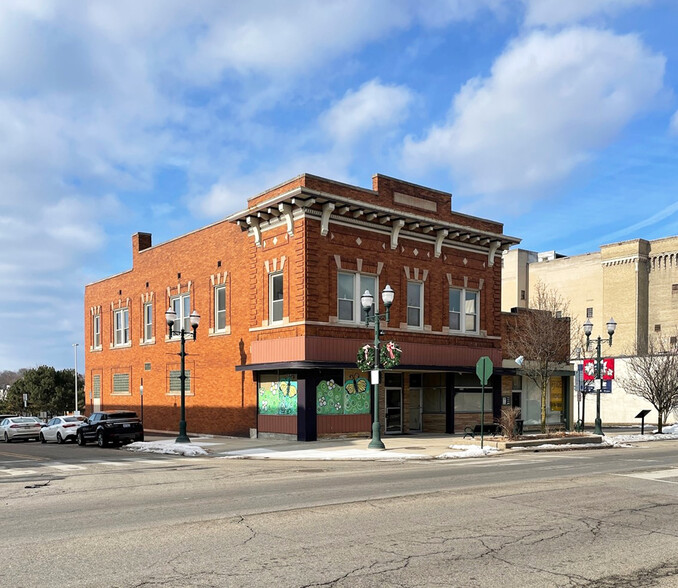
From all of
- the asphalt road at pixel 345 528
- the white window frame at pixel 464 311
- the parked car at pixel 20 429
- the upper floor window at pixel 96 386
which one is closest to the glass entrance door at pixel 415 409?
the white window frame at pixel 464 311

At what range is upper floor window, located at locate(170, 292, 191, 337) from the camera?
3531cm

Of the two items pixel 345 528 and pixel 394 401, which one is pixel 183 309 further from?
pixel 345 528

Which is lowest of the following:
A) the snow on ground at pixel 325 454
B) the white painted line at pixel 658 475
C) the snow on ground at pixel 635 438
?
the snow on ground at pixel 635 438

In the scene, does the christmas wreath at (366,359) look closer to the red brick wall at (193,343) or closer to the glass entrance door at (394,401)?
the glass entrance door at (394,401)

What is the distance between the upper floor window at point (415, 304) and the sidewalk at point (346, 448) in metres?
5.30

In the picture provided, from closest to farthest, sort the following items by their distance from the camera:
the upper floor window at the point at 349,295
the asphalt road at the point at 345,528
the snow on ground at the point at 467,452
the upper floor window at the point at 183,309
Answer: the asphalt road at the point at 345,528 → the snow on ground at the point at 467,452 → the upper floor window at the point at 349,295 → the upper floor window at the point at 183,309

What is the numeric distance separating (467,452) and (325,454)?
4.45 meters

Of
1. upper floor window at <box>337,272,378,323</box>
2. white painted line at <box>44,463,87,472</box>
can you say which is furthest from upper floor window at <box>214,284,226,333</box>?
white painted line at <box>44,463,87,472</box>

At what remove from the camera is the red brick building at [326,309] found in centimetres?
2681

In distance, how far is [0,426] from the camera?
35281mm

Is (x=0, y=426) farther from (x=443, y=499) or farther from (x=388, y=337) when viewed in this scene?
(x=443, y=499)

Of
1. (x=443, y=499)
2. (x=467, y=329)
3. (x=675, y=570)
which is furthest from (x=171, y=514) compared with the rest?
(x=467, y=329)

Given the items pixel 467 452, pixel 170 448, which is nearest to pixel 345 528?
pixel 467 452

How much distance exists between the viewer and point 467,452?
844 inches
